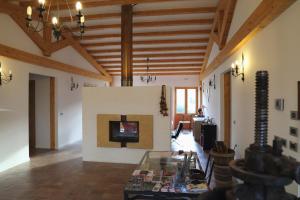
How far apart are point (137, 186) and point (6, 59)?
4.26 m

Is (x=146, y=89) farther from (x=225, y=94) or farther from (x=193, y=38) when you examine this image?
(x=193, y=38)

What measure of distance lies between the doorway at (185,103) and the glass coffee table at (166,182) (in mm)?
8071

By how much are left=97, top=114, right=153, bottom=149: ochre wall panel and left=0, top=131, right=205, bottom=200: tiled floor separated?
497 mm

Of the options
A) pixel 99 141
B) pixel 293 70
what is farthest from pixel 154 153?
pixel 293 70

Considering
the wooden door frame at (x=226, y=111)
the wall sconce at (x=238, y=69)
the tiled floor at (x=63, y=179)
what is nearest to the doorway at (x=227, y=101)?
the wooden door frame at (x=226, y=111)

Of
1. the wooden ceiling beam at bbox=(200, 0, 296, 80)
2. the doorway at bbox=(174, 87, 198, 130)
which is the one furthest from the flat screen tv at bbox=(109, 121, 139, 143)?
the doorway at bbox=(174, 87, 198, 130)

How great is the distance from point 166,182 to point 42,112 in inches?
221

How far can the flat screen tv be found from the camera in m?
5.63

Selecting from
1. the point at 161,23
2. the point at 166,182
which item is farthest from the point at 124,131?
the point at 161,23

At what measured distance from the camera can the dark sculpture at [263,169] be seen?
62 centimetres

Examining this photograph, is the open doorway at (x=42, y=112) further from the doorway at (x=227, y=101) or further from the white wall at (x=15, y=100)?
the doorway at (x=227, y=101)

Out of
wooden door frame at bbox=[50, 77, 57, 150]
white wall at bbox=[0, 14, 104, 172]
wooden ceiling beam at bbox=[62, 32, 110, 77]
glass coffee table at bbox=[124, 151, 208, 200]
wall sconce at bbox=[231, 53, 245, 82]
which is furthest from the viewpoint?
wooden ceiling beam at bbox=[62, 32, 110, 77]

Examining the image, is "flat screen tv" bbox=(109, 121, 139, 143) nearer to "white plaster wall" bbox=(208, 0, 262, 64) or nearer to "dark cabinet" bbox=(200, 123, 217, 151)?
"dark cabinet" bbox=(200, 123, 217, 151)

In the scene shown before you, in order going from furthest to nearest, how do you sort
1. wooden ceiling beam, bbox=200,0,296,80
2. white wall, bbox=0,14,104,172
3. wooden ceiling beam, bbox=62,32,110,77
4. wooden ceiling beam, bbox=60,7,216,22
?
wooden ceiling beam, bbox=62,32,110,77 < wooden ceiling beam, bbox=60,7,216,22 < white wall, bbox=0,14,104,172 < wooden ceiling beam, bbox=200,0,296,80
